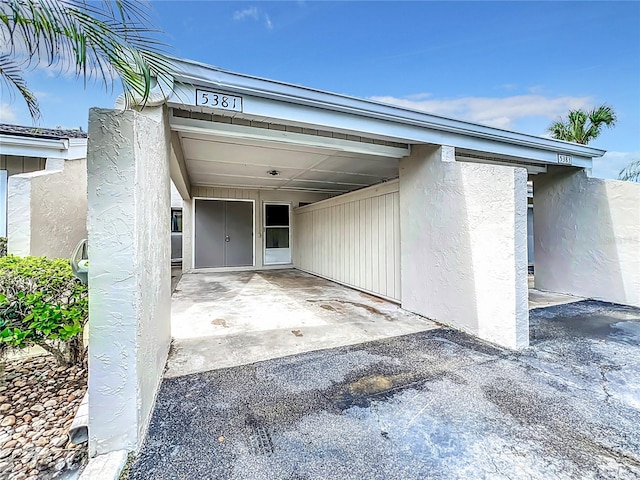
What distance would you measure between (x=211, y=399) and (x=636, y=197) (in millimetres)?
6844

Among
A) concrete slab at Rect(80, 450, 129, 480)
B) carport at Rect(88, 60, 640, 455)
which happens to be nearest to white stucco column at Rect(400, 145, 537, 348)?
carport at Rect(88, 60, 640, 455)

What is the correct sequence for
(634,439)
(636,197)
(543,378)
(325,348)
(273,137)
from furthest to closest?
1. (636,197)
2. (273,137)
3. (325,348)
4. (543,378)
5. (634,439)

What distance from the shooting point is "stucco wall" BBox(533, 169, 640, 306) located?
16.0ft

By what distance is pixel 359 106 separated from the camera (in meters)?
3.20

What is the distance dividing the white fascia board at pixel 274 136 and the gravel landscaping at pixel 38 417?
2.56m

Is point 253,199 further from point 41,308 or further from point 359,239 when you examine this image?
point 41,308

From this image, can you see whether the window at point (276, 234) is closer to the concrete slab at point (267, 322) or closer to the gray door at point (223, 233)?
the gray door at point (223, 233)

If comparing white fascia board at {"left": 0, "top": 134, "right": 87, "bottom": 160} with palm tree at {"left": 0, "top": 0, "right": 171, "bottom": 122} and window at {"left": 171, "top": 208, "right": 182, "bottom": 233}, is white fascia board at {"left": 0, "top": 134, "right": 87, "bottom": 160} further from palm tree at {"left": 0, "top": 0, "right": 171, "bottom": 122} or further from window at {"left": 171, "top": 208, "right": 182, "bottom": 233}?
window at {"left": 171, "top": 208, "right": 182, "bottom": 233}

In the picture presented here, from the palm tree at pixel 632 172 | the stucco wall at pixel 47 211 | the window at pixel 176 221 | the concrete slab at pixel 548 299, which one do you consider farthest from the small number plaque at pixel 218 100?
the window at pixel 176 221

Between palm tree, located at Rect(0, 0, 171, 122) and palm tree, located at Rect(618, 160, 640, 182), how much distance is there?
27.8 feet

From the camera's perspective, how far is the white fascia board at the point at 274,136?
9.81ft

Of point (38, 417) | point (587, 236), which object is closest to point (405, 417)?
point (38, 417)

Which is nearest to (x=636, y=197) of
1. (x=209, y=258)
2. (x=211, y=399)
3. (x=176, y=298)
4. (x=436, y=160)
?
(x=436, y=160)

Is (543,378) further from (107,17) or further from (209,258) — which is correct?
(209,258)
